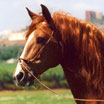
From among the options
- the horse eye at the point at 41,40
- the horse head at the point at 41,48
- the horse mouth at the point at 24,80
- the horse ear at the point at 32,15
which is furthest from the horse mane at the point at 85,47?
the horse mouth at the point at 24,80

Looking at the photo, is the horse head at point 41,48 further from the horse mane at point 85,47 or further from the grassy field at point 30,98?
the grassy field at point 30,98

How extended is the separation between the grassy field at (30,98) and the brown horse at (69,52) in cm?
1482

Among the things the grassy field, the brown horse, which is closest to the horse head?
the brown horse

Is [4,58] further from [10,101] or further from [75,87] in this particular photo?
[75,87]

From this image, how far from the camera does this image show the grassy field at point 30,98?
19.5 m

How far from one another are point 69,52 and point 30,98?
17.0 m

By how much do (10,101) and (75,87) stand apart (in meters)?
15.7

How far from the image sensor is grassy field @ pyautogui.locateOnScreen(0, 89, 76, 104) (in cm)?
1953

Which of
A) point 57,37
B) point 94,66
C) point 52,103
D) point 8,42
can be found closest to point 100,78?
point 94,66

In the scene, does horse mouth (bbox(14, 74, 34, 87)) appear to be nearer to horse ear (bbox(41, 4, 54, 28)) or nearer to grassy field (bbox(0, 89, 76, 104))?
horse ear (bbox(41, 4, 54, 28))

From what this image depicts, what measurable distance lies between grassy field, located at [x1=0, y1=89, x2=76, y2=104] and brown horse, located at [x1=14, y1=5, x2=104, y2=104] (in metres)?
14.8

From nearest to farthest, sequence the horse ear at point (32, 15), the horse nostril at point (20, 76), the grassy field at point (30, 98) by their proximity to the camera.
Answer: the horse nostril at point (20, 76) → the horse ear at point (32, 15) → the grassy field at point (30, 98)

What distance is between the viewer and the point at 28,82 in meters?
4.37

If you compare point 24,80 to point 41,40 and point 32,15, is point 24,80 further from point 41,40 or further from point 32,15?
point 32,15
